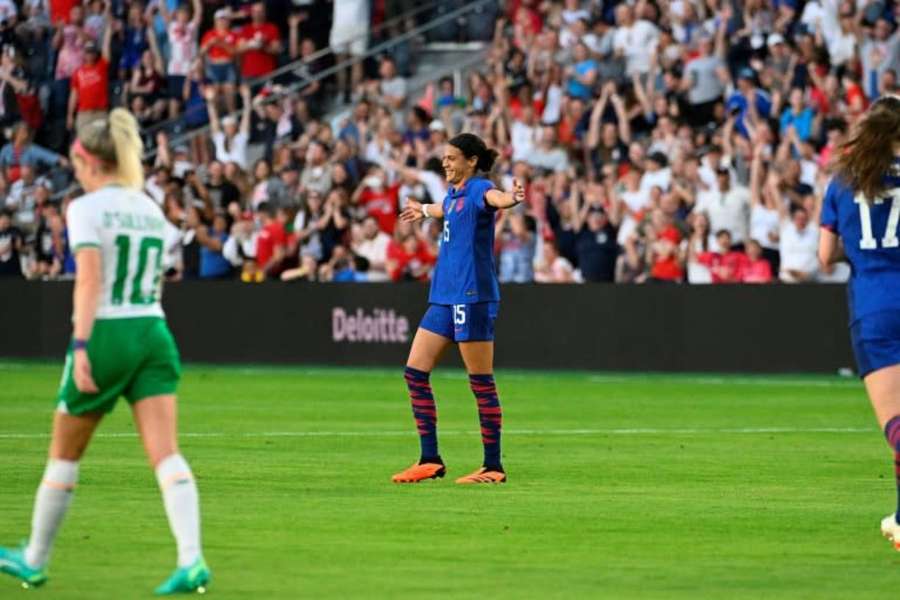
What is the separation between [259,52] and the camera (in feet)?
115

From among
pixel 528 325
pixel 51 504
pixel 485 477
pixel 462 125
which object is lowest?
pixel 485 477

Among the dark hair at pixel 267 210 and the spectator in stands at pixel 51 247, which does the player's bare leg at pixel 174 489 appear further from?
the spectator in stands at pixel 51 247

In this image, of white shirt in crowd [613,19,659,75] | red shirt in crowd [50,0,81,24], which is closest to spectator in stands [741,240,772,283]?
white shirt in crowd [613,19,659,75]

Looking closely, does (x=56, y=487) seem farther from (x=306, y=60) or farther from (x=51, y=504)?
(x=306, y=60)

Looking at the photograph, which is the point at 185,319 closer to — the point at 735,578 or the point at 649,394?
the point at 649,394

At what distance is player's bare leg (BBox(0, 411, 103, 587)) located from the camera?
9.22 m

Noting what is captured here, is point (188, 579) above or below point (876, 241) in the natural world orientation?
below

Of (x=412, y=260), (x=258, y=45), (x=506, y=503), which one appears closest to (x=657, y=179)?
(x=412, y=260)

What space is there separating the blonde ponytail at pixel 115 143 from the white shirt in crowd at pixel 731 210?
61.5 ft

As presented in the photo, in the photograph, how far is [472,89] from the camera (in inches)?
1257

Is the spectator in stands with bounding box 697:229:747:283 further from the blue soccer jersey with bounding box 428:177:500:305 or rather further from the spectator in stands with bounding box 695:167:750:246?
the blue soccer jersey with bounding box 428:177:500:305

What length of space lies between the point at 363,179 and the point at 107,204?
2206 cm

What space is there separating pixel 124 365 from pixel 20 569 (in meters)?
1.08

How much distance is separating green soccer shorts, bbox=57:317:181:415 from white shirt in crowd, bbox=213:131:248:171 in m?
24.5
